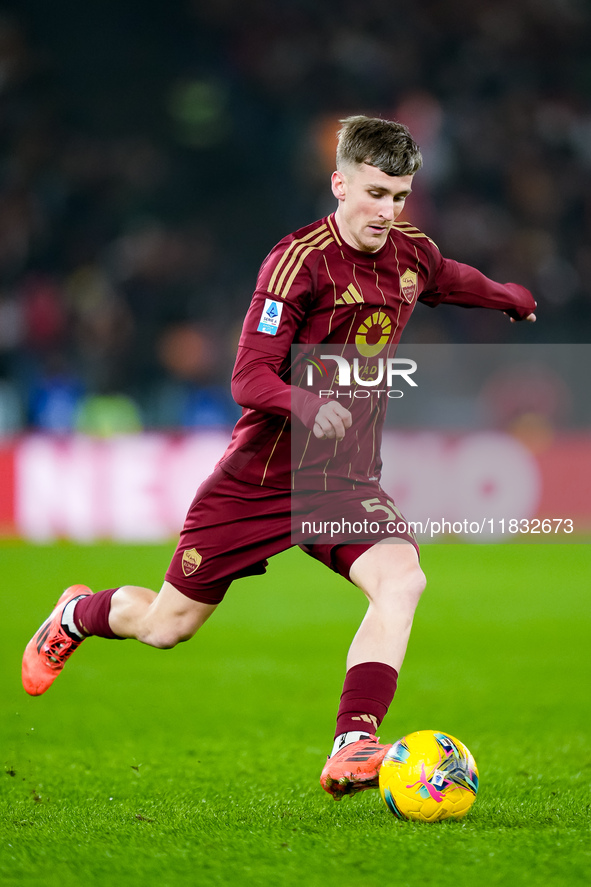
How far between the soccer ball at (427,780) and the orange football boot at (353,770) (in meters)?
0.03

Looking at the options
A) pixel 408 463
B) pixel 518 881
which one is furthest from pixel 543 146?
pixel 518 881

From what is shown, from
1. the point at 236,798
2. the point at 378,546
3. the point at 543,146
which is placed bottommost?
the point at 236,798

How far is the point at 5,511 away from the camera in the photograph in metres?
11.0

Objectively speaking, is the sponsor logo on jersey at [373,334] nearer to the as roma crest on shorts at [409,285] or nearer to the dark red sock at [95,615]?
the as roma crest on shorts at [409,285]

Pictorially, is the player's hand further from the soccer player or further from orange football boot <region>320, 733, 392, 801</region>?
orange football boot <region>320, 733, 392, 801</region>

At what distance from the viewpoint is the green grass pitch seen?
269 cm

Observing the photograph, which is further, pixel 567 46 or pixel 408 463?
pixel 567 46

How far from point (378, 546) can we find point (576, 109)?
12.7 m

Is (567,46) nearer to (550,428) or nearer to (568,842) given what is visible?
(550,428)

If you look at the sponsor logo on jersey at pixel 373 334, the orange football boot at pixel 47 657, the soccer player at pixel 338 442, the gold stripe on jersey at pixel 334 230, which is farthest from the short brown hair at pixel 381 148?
the orange football boot at pixel 47 657

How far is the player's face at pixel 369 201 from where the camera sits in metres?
3.30

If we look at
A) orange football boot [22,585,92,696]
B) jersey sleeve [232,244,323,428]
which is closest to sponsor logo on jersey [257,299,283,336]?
jersey sleeve [232,244,323,428]

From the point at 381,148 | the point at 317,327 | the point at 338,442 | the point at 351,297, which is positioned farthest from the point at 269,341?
the point at 381,148

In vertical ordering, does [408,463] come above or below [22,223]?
below
